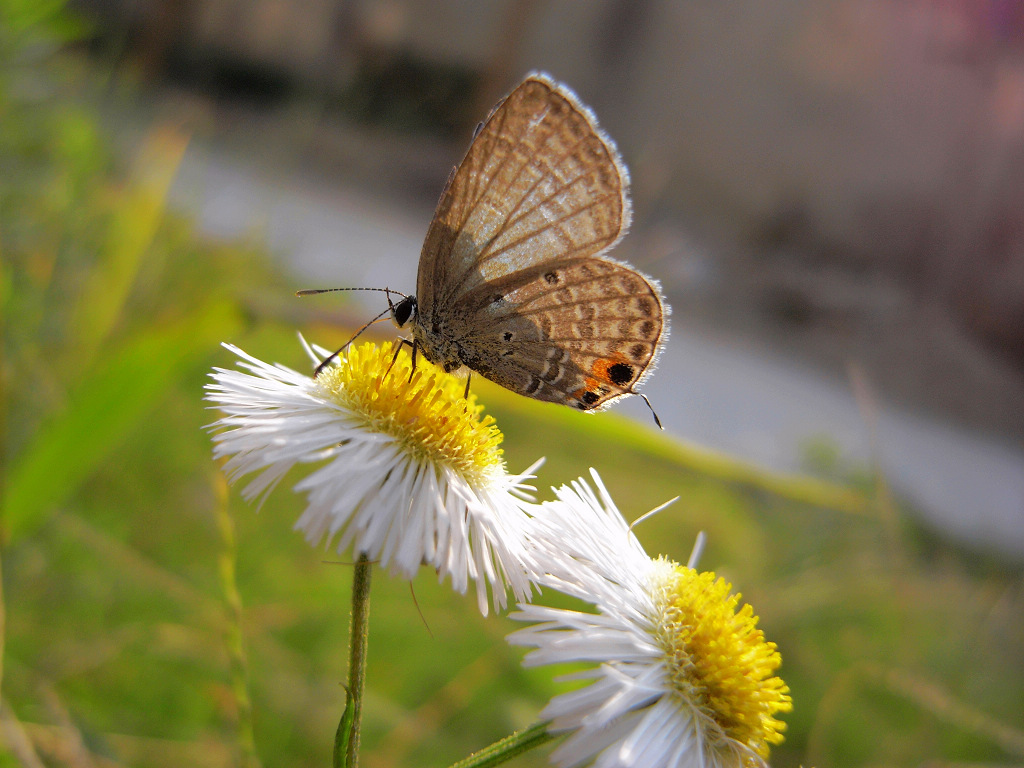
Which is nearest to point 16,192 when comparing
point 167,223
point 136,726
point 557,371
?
point 167,223

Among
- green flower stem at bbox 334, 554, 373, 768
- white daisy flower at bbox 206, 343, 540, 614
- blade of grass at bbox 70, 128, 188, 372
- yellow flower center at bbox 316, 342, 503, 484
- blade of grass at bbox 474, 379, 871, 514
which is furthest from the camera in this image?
blade of grass at bbox 70, 128, 188, 372

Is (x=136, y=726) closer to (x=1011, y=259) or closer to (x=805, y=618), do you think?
(x=805, y=618)

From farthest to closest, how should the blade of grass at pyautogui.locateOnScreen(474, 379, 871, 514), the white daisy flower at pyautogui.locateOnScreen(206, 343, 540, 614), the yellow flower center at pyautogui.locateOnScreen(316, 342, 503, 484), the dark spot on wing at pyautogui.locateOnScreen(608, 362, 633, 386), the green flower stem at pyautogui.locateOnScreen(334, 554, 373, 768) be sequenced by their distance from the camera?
the blade of grass at pyautogui.locateOnScreen(474, 379, 871, 514)
the dark spot on wing at pyautogui.locateOnScreen(608, 362, 633, 386)
the yellow flower center at pyautogui.locateOnScreen(316, 342, 503, 484)
the white daisy flower at pyautogui.locateOnScreen(206, 343, 540, 614)
the green flower stem at pyautogui.locateOnScreen(334, 554, 373, 768)

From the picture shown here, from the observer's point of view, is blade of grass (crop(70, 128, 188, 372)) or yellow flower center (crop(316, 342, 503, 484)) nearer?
yellow flower center (crop(316, 342, 503, 484))

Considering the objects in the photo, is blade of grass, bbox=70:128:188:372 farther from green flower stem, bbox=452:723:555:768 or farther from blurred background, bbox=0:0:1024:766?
green flower stem, bbox=452:723:555:768

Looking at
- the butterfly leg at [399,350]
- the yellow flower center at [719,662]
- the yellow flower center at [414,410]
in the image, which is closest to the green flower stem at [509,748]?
the yellow flower center at [719,662]

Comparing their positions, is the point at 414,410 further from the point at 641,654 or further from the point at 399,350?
the point at 641,654

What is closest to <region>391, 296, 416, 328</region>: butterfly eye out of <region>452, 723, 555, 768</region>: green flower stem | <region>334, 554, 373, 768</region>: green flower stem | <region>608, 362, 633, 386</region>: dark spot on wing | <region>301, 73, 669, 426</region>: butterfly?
<region>301, 73, 669, 426</region>: butterfly
